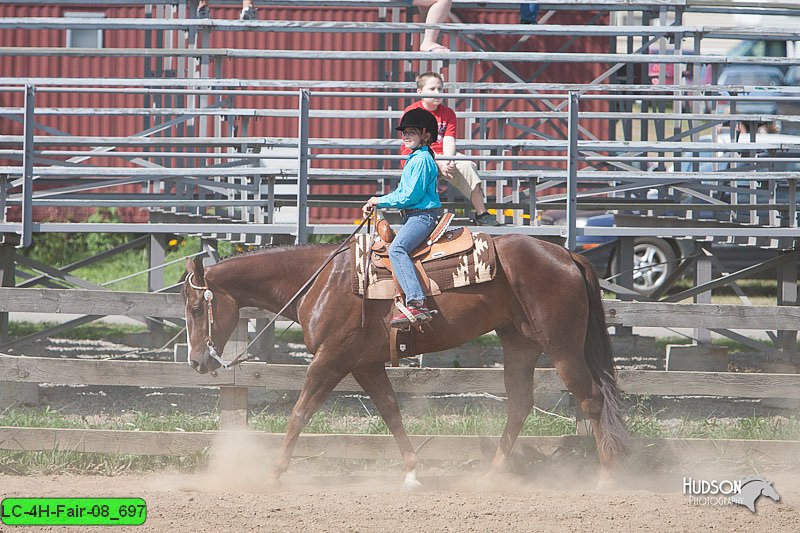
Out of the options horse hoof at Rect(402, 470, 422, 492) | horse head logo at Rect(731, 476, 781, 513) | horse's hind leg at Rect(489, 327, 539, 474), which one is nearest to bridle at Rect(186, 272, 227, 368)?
horse hoof at Rect(402, 470, 422, 492)

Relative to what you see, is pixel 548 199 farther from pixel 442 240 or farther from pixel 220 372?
pixel 220 372

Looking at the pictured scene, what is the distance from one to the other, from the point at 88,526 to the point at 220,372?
190 cm

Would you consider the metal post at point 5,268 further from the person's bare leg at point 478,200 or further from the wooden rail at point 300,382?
the person's bare leg at point 478,200

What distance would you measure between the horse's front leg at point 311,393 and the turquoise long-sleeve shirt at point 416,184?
117 centimetres

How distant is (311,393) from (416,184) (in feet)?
5.29

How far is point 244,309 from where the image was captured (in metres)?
8.04

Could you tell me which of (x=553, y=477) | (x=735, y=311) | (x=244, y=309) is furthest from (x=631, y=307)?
(x=244, y=309)

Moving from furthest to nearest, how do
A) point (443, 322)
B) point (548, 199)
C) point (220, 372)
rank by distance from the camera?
1. point (548, 199)
2. point (220, 372)
3. point (443, 322)

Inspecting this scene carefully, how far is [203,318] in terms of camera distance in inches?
282

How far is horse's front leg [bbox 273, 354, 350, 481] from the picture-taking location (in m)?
6.93

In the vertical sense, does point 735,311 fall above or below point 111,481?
above

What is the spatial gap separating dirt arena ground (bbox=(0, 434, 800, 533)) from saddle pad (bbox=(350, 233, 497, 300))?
1.42 metres

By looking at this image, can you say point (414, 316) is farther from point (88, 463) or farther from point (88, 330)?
point (88, 330)

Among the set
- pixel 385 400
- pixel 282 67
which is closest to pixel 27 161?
pixel 385 400
